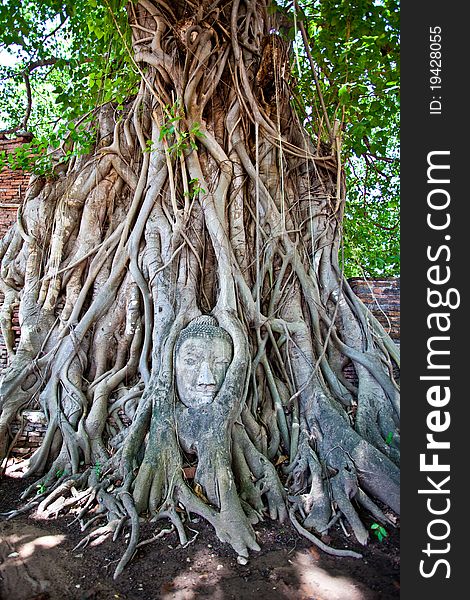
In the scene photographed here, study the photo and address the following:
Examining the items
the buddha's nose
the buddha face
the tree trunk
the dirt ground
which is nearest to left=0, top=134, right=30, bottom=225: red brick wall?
the tree trunk

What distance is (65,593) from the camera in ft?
6.84

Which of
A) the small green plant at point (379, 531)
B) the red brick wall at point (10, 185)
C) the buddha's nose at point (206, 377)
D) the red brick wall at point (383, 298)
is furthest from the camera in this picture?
the red brick wall at point (10, 185)

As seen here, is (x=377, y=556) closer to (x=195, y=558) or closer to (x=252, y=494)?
(x=252, y=494)

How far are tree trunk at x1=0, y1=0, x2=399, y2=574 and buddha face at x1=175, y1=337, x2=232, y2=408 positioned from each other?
0.01 meters

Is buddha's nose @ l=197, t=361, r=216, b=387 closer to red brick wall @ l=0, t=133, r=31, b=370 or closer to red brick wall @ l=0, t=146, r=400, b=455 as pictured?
red brick wall @ l=0, t=146, r=400, b=455

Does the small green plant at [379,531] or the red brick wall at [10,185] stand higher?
the red brick wall at [10,185]

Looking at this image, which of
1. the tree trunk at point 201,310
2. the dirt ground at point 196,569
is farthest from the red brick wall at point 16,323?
the dirt ground at point 196,569

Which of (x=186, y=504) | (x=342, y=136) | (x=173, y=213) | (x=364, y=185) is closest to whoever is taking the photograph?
(x=186, y=504)

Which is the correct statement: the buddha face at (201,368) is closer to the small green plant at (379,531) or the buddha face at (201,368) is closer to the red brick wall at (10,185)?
the small green plant at (379,531)

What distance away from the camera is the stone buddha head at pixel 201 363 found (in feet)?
9.75

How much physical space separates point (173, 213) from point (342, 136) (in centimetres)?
193

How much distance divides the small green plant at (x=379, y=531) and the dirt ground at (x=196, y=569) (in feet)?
0.07

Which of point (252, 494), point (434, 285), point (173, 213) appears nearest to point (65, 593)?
point (252, 494)

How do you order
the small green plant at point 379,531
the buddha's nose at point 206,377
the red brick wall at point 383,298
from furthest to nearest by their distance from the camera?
the red brick wall at point 383,298, the buddha's nose at point 206,377, the small green plant at point 379,531
